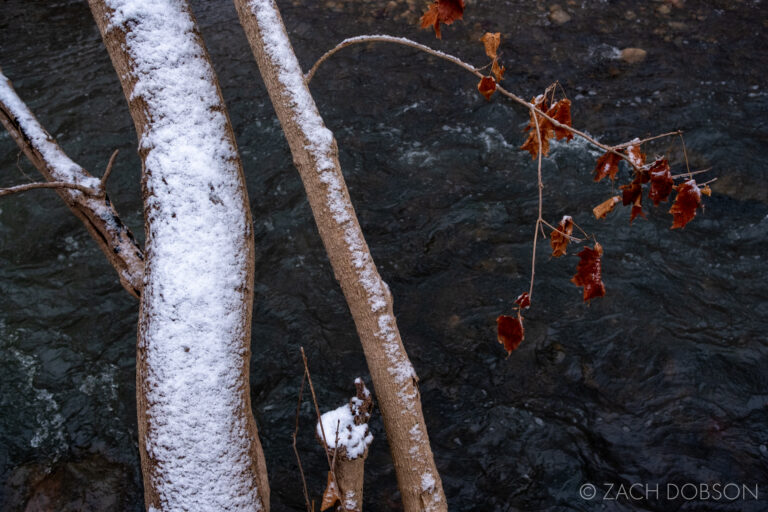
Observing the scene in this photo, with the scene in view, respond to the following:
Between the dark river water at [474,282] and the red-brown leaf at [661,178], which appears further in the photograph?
the dark river water at [474,282]

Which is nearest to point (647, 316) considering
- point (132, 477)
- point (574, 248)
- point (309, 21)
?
point (574, 248)

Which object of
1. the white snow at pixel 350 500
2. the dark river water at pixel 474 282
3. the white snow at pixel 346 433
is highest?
the white snow at pixel 346 433

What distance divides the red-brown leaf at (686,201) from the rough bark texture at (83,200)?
187 cm

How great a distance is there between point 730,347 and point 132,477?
323 cm

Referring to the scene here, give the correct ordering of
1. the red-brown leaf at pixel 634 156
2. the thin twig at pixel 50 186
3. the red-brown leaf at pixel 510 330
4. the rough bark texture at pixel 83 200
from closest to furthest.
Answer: the red-brown leaf at pixel 510 330
the red-brown leaf at pixel 634 156
the thin twig at pixel 50 186
the rough bark texture at pixel 83 200

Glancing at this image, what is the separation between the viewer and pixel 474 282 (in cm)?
363

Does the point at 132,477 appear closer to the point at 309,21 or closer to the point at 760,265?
the point at 760,265

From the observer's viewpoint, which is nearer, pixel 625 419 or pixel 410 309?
pixel 625 419

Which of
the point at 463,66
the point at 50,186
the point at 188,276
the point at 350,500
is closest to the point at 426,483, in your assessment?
the point at 350,500

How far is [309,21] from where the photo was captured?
19.0ft

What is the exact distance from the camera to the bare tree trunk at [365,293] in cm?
183

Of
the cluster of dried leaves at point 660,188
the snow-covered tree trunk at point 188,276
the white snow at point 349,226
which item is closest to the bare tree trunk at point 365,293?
the white snow at point 349,226

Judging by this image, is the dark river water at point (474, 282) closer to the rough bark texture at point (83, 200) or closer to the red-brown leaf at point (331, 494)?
the red-brown leaf at point (331, 494)

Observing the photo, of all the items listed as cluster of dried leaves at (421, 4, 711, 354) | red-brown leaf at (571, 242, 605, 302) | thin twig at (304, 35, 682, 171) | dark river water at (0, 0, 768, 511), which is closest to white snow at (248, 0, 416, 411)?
thin twig at (304, 35, 682, 171)
